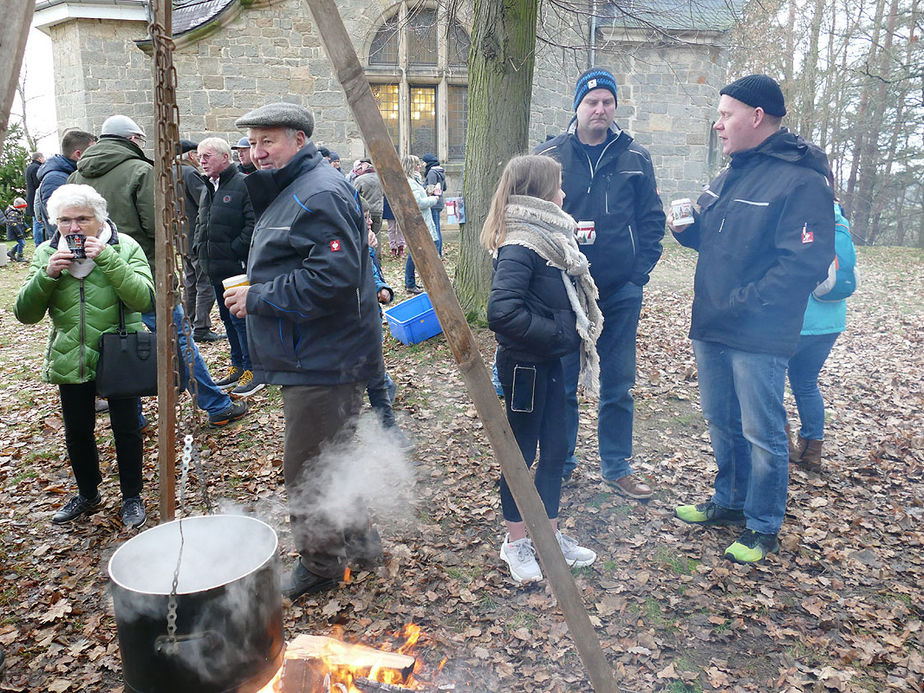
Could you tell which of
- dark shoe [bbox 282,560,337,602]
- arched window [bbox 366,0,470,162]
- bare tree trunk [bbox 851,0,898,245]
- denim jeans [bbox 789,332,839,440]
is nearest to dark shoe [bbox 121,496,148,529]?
dark shoe [bbox 282,560,337,602]

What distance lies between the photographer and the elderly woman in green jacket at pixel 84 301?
143 inches

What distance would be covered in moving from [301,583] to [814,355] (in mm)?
3824

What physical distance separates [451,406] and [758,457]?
123 inches

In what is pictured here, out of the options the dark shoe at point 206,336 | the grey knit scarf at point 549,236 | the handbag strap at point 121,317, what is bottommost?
the dark shoe at point 206,336

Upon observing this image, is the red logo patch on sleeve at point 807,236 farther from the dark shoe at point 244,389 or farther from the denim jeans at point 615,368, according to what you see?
the dark shoe at point 244,389

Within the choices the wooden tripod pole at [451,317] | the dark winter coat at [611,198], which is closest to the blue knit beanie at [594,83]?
the dark winter coat at [611,198]

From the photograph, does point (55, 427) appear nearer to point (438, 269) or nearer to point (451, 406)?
point (451, 406)

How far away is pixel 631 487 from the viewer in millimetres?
4422

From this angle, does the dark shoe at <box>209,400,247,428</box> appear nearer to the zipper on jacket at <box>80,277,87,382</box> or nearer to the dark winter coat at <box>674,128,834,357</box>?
the zipper on jacket at <box>80,277,87,382</box>

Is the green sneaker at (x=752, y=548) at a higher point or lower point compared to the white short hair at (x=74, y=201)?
lower

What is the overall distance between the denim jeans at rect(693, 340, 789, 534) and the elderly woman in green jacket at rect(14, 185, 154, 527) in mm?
3553

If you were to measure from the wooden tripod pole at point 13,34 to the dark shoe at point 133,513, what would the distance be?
2795 mm

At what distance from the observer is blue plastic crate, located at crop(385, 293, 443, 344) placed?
7305 millimetres

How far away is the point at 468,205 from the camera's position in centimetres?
744
